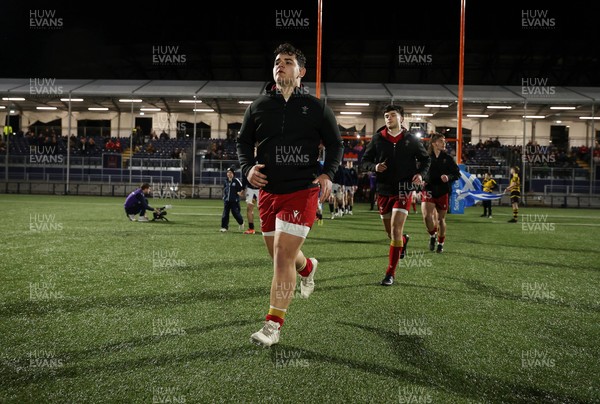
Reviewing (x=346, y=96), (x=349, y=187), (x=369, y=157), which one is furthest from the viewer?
(x=346, y=96)

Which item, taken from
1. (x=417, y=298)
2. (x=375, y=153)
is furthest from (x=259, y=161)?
(x=375, y=153)

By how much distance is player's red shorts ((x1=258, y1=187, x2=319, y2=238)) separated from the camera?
12.9ft

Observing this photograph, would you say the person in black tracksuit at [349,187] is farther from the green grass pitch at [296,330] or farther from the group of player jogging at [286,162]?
the group of player jogging at [286,162]

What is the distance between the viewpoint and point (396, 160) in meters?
6.69

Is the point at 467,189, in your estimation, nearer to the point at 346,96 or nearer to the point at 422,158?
→ the point at 346,96

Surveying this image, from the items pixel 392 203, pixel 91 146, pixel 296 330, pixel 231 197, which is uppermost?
pixel 91 146

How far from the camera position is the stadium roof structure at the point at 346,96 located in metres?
29.8

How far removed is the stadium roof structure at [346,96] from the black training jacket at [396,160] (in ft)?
77.1

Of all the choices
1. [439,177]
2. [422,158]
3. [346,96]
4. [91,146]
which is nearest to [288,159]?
[422,158]

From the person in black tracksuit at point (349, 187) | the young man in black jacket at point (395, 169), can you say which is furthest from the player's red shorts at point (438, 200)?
the person in black tracksuit at point (349, 187)

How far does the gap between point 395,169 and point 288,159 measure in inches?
121

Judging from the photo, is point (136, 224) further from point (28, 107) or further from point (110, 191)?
point (28, 107)

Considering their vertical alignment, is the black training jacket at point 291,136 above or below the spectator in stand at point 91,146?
below

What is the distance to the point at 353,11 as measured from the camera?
3847cm
